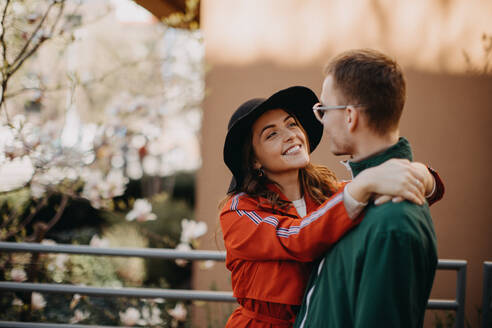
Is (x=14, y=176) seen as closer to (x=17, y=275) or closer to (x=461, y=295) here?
(x=17, y=275)

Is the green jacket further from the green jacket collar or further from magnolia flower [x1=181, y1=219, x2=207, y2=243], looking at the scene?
magnolia flower [x1=181, y1=219, x2=207, y2=243]

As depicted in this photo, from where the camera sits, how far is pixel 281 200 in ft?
6.66

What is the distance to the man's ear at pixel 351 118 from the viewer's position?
1.42m

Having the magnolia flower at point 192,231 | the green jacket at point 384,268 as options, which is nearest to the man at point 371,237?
the green jacket at point 384,268

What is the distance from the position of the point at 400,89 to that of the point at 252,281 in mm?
1013

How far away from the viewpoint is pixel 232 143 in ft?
6.84

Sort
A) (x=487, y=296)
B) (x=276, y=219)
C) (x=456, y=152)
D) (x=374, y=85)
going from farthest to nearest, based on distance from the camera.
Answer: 1. (x=456, y=152)
2. (x=487, y=296)
3. (x=276, y=219)
4. (x=374, y=85)

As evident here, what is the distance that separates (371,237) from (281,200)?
2.60ft

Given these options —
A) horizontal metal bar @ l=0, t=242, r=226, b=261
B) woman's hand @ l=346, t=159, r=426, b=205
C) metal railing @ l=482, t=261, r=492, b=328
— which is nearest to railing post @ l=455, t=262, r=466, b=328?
metal railing @ l=482, t=261, r=492, b=328

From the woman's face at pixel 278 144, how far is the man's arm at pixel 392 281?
0.83 metres

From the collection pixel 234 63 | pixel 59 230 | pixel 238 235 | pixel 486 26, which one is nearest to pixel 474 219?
pixel 486 26

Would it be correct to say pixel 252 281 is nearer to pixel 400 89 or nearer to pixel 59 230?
pixel 400 89

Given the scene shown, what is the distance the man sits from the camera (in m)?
1.19

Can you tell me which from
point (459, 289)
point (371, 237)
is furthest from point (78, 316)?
point (371, 237)
